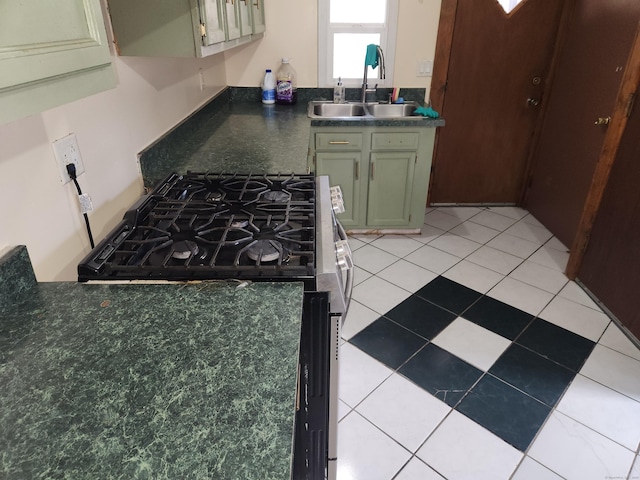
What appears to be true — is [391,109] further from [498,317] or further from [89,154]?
[89,154]

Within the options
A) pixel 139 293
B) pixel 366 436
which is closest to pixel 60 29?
pixel 139 293

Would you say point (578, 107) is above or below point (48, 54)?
below

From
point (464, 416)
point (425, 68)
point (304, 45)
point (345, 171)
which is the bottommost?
point (464, 416)

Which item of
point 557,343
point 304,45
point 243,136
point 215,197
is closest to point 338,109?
point 304,45

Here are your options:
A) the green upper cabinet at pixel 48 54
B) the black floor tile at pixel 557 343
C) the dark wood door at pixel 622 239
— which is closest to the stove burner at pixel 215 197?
the green upper cabinet at pixel 48 54

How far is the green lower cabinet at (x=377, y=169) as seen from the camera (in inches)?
111

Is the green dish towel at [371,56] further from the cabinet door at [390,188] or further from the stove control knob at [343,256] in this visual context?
the stove control knob at [343,256]

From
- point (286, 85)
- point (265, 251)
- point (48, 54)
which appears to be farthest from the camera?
point (286, 85)

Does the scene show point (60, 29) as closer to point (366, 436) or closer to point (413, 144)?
point (366, 436)

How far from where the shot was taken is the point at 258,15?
105 inches

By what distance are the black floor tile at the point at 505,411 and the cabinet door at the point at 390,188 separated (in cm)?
147

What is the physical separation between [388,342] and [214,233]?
1.22 m

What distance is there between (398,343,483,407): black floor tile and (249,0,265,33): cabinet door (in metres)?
A: 2.02

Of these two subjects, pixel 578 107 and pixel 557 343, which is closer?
pixel 557 343
